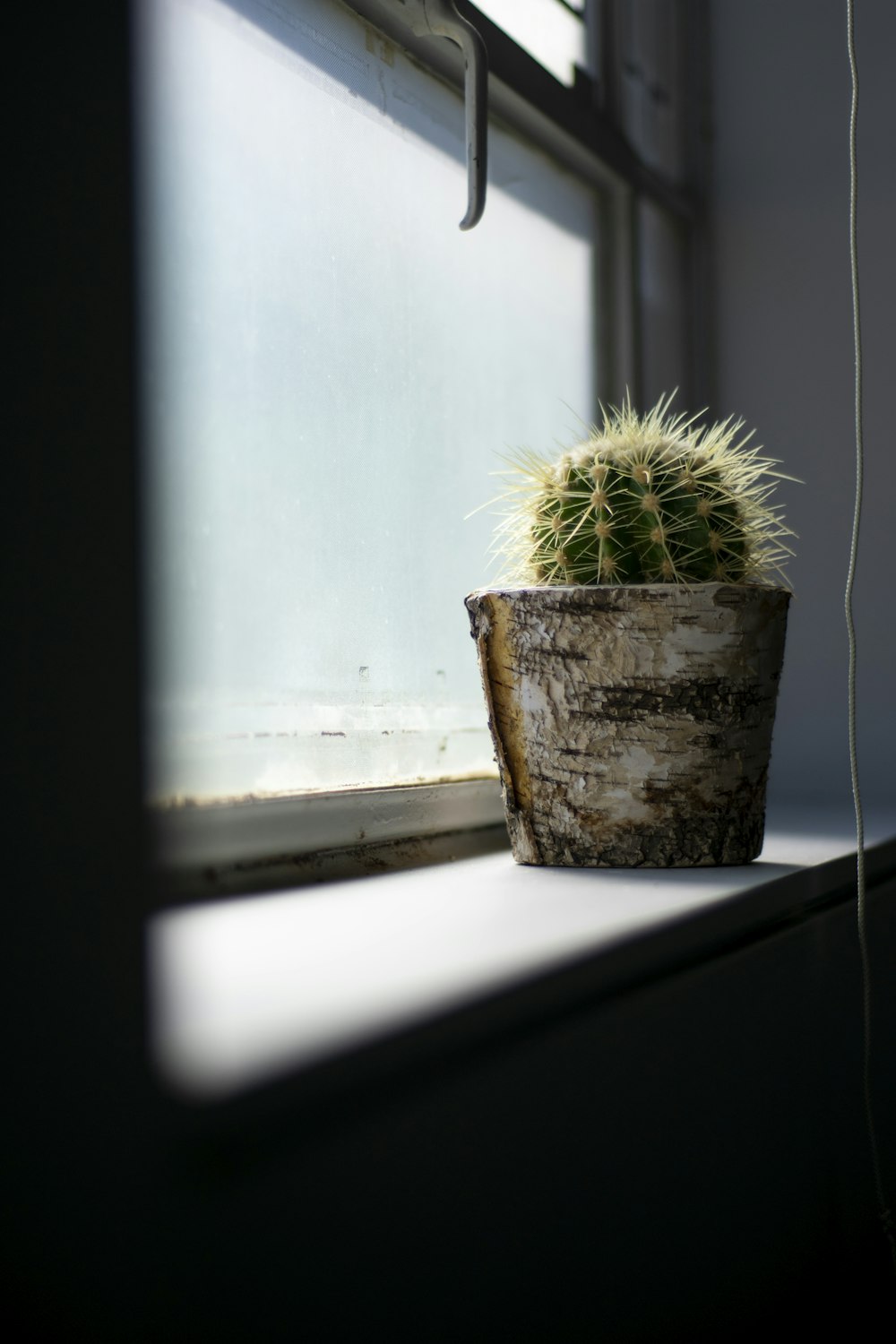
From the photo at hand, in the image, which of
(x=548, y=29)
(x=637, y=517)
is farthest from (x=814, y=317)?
(x=637, y=517)

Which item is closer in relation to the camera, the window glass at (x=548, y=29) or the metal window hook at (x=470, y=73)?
the metal window hook at (x=470, y=73)

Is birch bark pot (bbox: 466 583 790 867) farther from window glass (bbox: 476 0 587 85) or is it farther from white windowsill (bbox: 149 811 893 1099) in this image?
window glass (bbox: 476 0 587 85)

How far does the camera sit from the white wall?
1380 mm

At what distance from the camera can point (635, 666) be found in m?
0.80

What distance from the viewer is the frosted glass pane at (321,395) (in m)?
0.77

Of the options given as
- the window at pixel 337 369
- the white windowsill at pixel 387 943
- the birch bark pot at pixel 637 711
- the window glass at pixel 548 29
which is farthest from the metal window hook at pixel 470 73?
the white windowsill at pixel 387 943

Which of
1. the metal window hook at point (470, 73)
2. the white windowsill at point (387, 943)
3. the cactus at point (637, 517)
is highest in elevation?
the metal window hook at point (470, 73)

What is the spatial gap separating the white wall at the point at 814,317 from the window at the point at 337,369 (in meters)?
0.36

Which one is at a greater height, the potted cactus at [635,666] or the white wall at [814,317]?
the white wall at [814,317]

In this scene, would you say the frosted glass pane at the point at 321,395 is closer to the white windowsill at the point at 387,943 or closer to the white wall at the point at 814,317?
the white windowsill at the point at 387,943

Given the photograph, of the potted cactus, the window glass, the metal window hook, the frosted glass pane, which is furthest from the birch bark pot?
the window glass

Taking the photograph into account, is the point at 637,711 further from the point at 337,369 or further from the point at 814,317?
the point at 814,317

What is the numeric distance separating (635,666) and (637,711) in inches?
1.3

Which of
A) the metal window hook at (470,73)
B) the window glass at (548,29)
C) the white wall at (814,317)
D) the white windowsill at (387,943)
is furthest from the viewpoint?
the white wall at (814,317)
